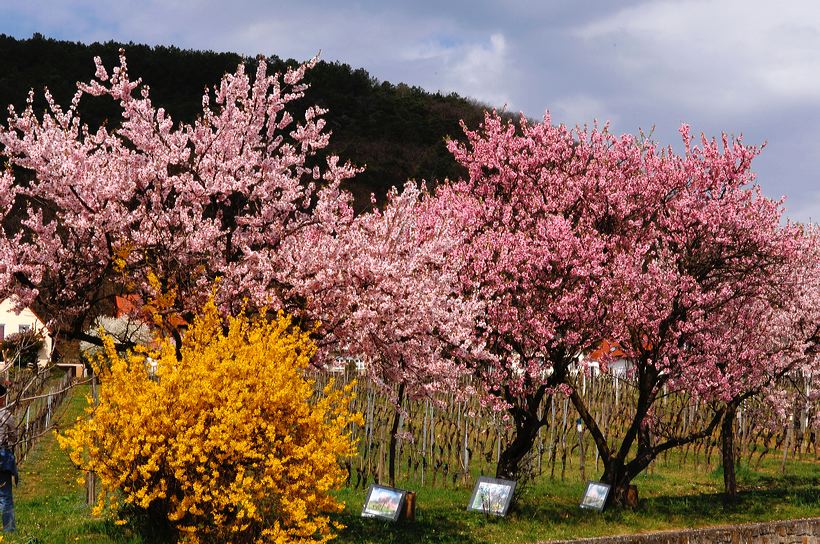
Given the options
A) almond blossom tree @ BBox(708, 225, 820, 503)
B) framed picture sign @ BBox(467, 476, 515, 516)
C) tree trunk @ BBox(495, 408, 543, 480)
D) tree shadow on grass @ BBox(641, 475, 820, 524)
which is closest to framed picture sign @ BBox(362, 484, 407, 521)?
framed picture sign @ BBox(467, 476, 515, 516)

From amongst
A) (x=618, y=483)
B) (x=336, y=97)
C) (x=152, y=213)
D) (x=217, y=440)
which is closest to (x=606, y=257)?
(x=618, y=483)

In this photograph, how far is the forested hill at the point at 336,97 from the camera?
8569 cm

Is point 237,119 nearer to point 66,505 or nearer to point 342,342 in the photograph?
point 342,342

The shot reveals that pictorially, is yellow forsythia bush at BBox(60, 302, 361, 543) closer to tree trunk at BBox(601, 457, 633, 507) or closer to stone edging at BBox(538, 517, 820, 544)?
stone edging at BBox(538, 517, 820, 544)

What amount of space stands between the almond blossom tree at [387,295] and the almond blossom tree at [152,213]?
1.83 feet

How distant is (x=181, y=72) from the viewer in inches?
4099

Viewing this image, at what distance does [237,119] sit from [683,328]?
8796mm

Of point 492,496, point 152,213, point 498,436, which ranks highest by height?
point 152,213

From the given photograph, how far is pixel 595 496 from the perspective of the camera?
16.4 m

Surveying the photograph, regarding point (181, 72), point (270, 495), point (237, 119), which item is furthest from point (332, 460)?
point (181, 72)

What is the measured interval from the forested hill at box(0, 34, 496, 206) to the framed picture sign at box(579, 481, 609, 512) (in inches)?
2417

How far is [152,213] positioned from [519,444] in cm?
758

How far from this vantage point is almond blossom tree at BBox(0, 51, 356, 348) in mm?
12656

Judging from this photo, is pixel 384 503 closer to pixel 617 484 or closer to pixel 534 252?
pixel 534 252
